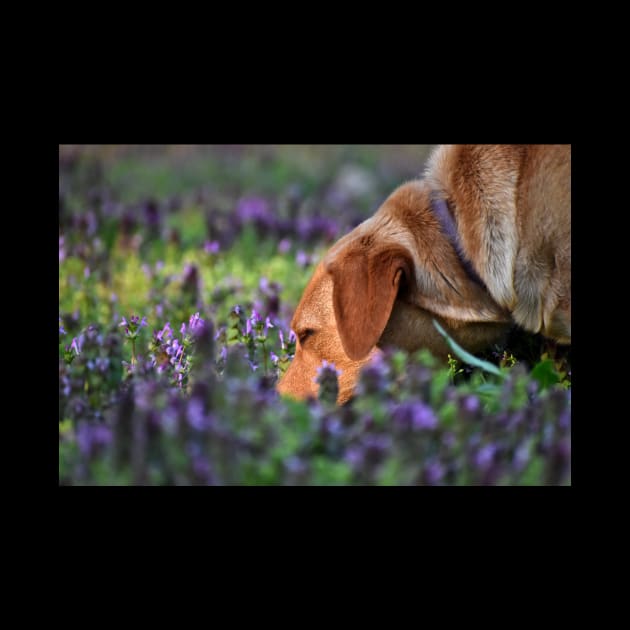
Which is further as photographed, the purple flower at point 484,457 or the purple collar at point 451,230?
the purple collar at point 451,230

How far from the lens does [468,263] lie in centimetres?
346

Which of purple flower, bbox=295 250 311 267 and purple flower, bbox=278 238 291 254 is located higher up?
purple flower, bbox=278 238 291 254

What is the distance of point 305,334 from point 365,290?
1.66 feet

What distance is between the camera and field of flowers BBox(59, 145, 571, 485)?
7.99 ft

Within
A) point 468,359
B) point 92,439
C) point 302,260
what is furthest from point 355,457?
point 302,260

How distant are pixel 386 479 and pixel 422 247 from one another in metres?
1.34

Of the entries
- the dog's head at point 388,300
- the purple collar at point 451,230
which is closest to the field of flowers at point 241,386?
the dog's head at point 388,300

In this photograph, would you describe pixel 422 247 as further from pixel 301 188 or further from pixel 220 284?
pixel 301 188

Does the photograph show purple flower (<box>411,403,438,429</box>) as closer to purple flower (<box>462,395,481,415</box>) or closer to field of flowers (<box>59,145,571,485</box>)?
field of flowers (<box>59,145,571,485</box>)

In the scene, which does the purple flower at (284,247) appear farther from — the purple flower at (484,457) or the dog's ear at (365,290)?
the purple flower at (484,457)

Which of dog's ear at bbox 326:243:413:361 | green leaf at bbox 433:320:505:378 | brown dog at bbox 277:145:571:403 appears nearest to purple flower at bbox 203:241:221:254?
brown dog at bbox 277:145:571:403

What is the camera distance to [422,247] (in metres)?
3.46

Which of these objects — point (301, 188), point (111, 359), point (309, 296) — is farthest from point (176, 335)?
point (301, 188)

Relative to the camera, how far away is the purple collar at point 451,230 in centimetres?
346
